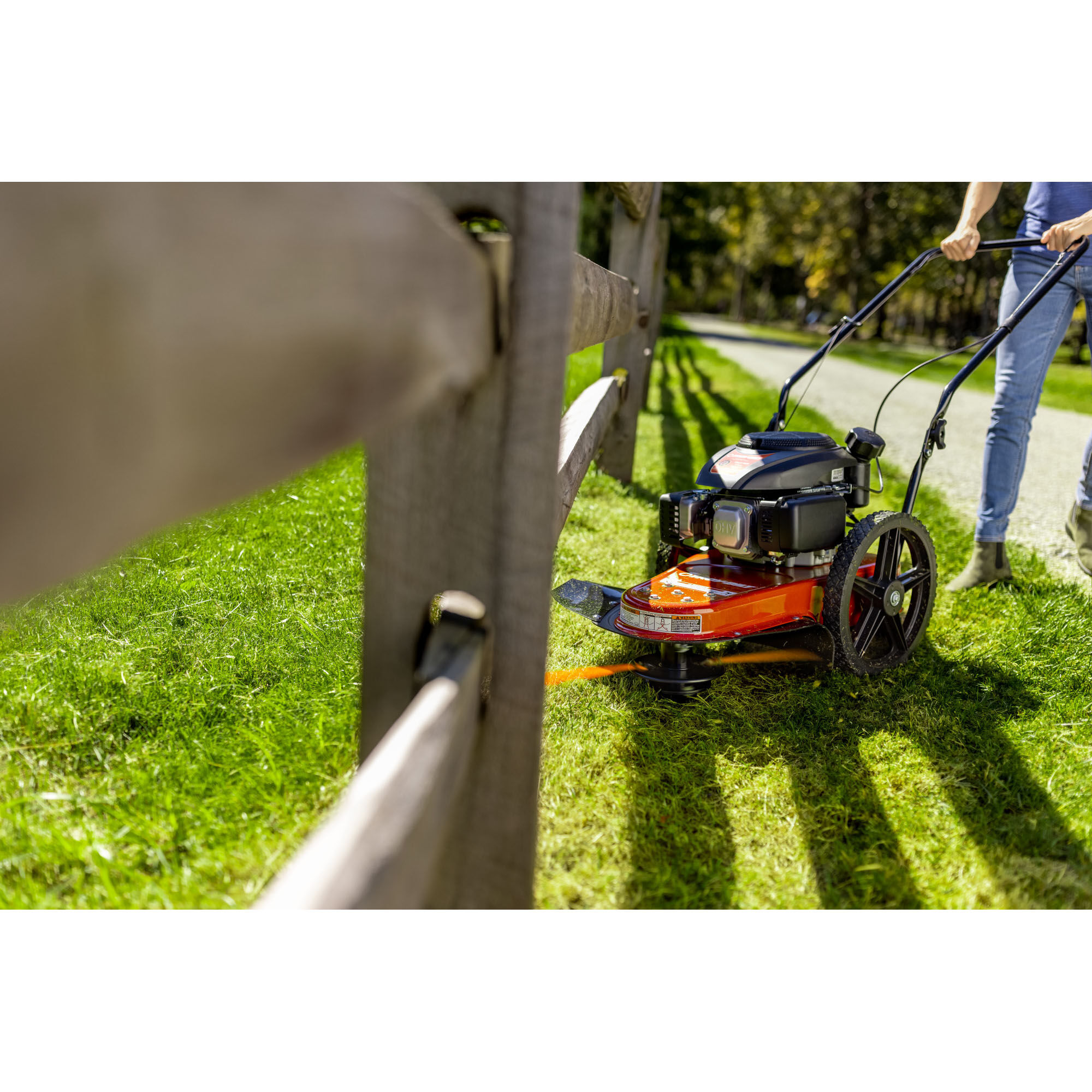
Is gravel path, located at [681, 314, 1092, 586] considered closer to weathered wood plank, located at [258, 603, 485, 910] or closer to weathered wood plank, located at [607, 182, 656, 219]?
weathered wood plank, located at [607, 182, 656, 219]

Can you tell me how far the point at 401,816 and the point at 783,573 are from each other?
1.86 m

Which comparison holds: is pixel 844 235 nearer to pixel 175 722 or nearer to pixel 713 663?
pixel 713 663

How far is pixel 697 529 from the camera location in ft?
8.40

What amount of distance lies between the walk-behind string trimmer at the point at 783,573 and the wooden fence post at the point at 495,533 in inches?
47.9

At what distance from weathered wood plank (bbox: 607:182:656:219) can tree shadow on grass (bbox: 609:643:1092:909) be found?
2.23 m

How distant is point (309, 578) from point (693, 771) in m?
1.42

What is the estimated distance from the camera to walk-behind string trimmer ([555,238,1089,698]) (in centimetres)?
239

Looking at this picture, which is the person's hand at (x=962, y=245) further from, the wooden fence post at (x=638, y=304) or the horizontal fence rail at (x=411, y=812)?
the horizontal fence rail at (x=411, y=812)

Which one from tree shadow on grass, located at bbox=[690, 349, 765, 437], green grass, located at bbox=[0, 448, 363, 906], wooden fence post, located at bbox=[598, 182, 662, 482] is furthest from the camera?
tree shadow on grass, located at bbox=[690, 349, 765, 437]

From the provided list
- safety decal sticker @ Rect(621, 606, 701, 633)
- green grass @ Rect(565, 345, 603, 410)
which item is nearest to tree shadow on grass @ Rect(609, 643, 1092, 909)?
safety decal sticker @ Rect(621, 606, 701, 633)

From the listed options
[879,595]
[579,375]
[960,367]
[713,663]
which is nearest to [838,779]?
[713,663]

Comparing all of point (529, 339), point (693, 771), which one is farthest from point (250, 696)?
point (529, 339)

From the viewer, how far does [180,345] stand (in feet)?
1.77

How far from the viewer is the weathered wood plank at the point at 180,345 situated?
48cm
